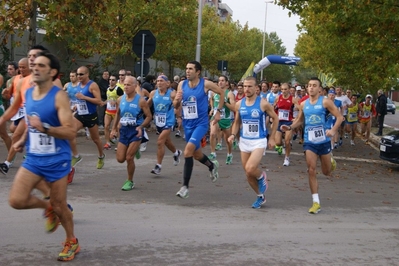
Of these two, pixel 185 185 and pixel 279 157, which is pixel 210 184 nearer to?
pixel 185 185

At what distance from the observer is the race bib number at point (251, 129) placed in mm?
9016

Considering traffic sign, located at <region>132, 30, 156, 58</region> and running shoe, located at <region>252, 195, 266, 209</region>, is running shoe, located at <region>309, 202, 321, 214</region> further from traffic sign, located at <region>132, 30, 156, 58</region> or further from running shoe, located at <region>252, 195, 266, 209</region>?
traffic sign, located at <region>132, 30, 156, 58</region>

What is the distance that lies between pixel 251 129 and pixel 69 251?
153 inches

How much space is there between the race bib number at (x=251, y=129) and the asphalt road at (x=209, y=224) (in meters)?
1.02

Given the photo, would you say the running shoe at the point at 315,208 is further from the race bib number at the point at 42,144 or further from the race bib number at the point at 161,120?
the race bib number at the point at 42,144

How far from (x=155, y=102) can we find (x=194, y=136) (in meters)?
2.68

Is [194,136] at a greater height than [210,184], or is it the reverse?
[194,136]

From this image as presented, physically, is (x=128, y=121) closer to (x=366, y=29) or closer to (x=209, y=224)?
(x=209, y=224)

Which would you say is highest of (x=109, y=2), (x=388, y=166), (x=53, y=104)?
(x=109, y=2)

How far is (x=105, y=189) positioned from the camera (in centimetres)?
980

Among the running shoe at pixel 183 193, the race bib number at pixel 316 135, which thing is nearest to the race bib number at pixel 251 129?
the race bib number at pixel 316 135

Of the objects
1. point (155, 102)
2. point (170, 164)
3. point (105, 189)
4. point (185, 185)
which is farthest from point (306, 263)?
point (170, 164)

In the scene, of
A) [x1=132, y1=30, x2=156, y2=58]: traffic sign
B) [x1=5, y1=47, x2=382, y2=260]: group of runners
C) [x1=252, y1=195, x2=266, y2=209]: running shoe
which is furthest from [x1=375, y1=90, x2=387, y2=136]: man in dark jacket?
[x1=252, y1=195, x2=266, y2=209]: running shoe

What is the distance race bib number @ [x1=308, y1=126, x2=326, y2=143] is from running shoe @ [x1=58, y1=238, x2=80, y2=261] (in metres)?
4.29
